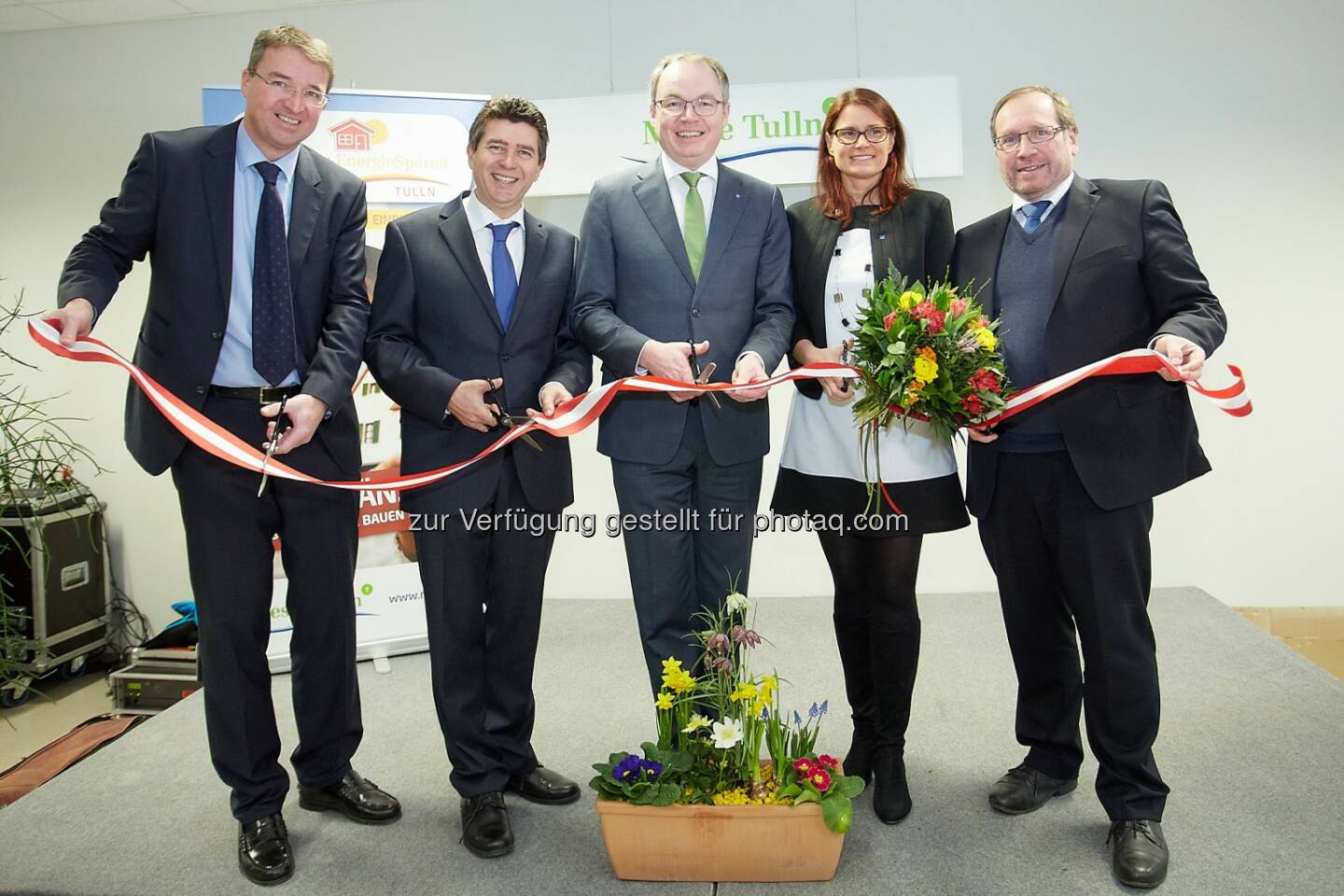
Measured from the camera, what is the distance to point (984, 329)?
2104 mm

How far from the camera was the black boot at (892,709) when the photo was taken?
249 centimetres

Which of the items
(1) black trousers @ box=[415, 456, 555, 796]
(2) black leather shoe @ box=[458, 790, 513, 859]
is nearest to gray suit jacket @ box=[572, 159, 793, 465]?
(1) black trousers @ box=[415, 456, 555, 796]

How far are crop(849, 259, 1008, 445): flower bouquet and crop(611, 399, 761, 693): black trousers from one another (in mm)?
444

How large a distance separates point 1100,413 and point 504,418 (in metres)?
1.42

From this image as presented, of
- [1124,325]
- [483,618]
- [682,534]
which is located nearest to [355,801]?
[483,618]

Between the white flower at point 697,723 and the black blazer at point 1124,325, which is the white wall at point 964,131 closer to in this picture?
the black blazer at point 1124,325

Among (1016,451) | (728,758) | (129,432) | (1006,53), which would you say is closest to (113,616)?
(129,432)

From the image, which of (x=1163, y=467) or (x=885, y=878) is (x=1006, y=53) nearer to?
(x=1163, y=467)

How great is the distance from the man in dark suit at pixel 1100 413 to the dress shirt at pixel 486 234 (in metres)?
1.16

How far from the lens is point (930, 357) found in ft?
6.85

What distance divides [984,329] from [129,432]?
2.00m

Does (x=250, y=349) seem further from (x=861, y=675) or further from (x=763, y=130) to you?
(x=763, y=130)

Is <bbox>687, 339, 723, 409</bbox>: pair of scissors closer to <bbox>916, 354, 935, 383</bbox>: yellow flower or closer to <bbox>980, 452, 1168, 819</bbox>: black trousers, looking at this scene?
<bbox>916, 354, 935, 383</bbox>: yellow flower

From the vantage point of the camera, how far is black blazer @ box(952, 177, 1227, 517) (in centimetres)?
225
